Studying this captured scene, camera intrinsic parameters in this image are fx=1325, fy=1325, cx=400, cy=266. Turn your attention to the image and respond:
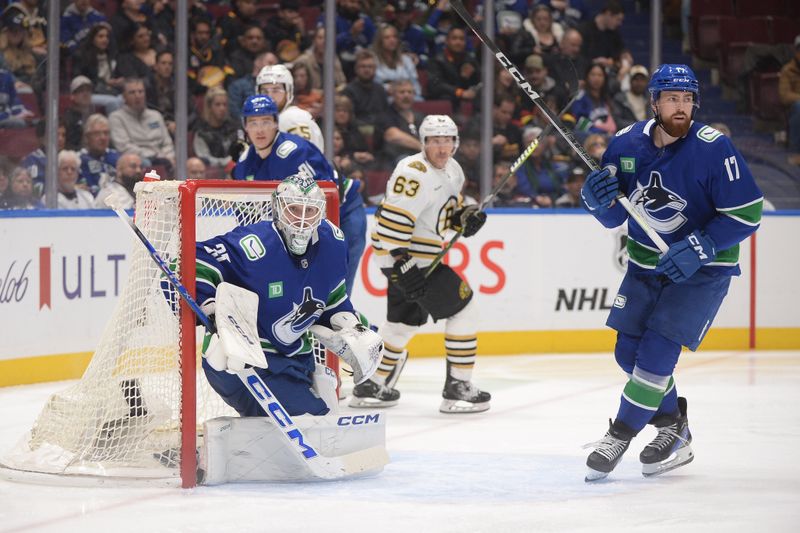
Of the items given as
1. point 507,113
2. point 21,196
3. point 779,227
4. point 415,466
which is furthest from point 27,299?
point 779,227

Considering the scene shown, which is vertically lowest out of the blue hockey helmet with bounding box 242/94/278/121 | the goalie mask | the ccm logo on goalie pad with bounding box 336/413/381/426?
the ccm logo on goalie pad with bounding box 336/413/381/426

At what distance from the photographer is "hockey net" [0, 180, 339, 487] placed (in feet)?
12.7

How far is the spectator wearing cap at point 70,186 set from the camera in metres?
6.27

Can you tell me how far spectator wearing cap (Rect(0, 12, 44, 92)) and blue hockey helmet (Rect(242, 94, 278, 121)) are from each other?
1.64 m

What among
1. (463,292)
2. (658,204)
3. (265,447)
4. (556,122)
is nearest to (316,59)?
(463,292)

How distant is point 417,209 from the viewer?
535cm

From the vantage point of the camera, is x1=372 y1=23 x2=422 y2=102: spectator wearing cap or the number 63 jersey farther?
x1=372 y1=23 x2=422 y2=102: spectator wearing cap

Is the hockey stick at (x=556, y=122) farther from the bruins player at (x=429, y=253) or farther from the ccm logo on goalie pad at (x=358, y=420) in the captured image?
the bruins player at (x=429, y=253)

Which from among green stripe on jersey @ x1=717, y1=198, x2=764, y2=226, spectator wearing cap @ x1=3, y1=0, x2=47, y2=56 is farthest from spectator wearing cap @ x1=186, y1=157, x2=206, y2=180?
green stripe on jersey @ x1=717, y1=198, x2=764, y2=226

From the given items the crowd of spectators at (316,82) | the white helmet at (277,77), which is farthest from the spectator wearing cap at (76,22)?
the white helmet at (277,77)

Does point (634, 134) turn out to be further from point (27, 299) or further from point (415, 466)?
point (27, 299)

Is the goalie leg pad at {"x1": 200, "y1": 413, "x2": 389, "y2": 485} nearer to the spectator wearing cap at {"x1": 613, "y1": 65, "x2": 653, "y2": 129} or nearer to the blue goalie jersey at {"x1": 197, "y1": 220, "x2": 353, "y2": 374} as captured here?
the blue goalie jersey at {"x1": 197, "y1": 220, "x2": 353, "y2": 374}

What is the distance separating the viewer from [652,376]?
3.89m

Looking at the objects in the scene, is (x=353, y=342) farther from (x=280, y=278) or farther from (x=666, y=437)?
(x=666, y=437)
